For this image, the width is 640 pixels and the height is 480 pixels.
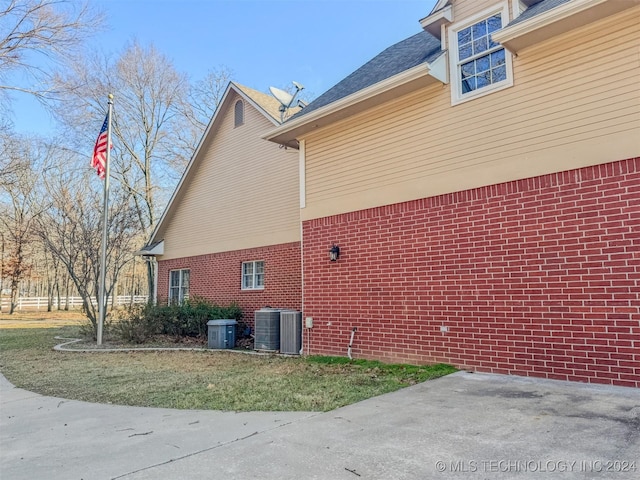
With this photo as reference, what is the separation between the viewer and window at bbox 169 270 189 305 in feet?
50.3

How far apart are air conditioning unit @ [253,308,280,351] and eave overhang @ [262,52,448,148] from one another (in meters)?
4.10

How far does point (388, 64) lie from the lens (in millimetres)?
8852

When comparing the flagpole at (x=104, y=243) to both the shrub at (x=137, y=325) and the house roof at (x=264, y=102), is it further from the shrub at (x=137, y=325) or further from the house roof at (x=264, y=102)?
the house roof at (x=264, y=102)

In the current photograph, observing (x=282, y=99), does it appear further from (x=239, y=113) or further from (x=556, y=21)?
(x=556, y=21)

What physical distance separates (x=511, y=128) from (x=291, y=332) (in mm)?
6011

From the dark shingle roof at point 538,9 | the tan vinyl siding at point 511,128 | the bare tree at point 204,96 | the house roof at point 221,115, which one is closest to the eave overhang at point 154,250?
the house roof at point 221,115

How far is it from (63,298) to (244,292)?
130 ft

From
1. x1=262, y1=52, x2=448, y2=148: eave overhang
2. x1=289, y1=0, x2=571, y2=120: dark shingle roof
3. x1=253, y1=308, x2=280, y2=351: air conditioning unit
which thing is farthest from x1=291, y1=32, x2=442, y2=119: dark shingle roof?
x1=253, y1=308, x2=280, y2=351: air conditioning unit

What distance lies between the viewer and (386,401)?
16.4ft

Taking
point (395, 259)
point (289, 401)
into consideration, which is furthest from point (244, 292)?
point (289, 401)

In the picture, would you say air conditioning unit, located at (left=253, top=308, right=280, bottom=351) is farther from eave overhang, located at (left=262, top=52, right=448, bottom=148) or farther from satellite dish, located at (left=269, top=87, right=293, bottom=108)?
satellite dish, located at (left=269, top=87, right=293, bottom=108)

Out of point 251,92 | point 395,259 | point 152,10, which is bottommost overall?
point 395,259

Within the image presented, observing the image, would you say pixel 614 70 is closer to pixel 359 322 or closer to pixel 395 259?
pixel 395 259

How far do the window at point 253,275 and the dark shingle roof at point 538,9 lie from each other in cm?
860
